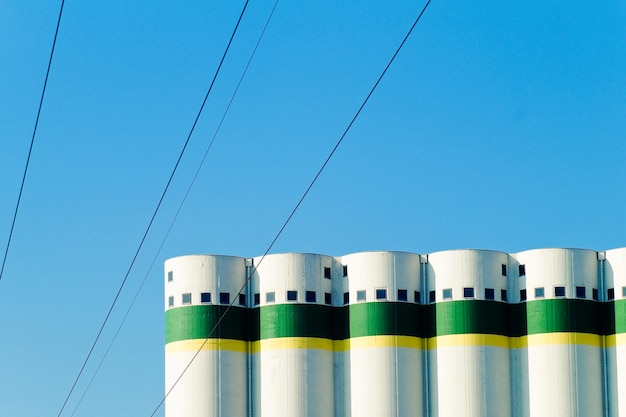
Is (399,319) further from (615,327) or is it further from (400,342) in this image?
(615,327)

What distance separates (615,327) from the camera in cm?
6669

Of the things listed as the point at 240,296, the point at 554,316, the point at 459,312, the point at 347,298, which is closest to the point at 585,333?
the point at 554,316

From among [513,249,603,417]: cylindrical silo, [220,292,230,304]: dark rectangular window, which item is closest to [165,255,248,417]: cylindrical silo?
[220,292,230,304]: dark rectangular window

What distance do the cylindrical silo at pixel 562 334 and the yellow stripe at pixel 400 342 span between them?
0.23 feet

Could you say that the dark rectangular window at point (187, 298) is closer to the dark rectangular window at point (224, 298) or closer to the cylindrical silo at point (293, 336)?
the dark rectangular window at point (224, 298)

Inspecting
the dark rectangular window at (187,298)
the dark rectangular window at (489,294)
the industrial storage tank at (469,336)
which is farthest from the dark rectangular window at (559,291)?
the dark rectangular window at (187,298)

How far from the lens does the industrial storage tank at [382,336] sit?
66688mm

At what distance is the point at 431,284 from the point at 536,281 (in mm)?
5338

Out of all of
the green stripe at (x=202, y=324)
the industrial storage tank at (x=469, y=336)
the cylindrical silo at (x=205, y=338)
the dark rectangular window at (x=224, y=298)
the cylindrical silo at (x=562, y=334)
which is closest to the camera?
the cylindrical silo at (x=562, y=334)

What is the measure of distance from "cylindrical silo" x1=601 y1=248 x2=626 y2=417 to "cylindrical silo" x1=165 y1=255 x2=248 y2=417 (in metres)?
18.3

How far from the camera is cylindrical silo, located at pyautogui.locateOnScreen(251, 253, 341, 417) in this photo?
6750 centimetres

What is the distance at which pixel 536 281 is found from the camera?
221ft

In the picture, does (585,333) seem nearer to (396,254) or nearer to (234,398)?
(396,254)

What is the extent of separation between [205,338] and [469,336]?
13.4 metres
